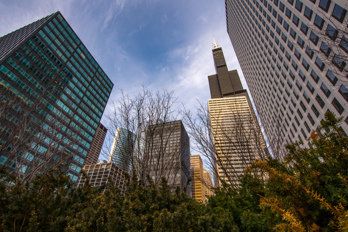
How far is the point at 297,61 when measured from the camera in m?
26.9

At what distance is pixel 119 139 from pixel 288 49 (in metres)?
35.0

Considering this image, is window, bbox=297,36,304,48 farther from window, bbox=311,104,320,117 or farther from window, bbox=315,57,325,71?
window, bbox=311,104,320,117

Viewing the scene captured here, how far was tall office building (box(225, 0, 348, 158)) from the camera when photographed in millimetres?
18592

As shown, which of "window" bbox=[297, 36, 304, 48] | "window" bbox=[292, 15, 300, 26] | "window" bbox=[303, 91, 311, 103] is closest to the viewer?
"window" bbox=[292, 15, 300, 26]

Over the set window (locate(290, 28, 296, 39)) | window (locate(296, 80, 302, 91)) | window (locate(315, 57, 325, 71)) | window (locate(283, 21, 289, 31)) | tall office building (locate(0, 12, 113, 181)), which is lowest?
window (locate(315, 57, 325, 71))

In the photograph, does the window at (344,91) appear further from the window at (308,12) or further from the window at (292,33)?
the window at (292,33)

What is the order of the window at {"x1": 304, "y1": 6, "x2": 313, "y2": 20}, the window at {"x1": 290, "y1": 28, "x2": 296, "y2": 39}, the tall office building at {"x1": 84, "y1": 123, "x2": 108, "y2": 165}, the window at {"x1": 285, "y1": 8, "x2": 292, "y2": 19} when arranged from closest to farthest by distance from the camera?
the window at {"x1": 304, "y1": 6, "x2": 313, "y2": 20} < the window at {"x1": 285, "y1": 8, "x2": 292, "y2": 19} < the window at {"x1": 290, "y1": 28, "x2": 296, "y2": 39} < the tall office building at {"x1": 84, "y1": 123, "x2": 108, "y2": 165}

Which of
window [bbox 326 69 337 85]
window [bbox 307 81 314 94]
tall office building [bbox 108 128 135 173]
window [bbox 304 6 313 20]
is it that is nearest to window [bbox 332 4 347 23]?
window [bbox 304 6 313 20]

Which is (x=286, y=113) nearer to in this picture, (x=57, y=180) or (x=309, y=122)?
(x=309, y=122)

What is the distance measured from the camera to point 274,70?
34.9m

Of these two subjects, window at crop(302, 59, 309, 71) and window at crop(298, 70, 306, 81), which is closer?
window at crop(302, 59, 309, 71)

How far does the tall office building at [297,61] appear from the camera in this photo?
18.6m

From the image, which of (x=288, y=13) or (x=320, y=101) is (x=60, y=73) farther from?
(x=320, y=101)

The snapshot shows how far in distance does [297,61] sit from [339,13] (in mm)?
10086
